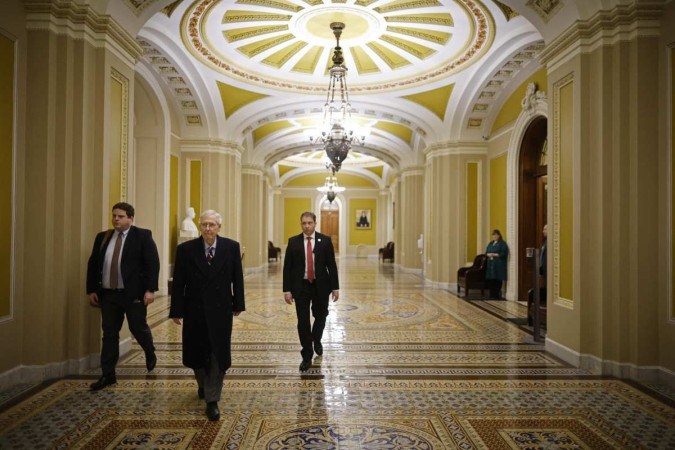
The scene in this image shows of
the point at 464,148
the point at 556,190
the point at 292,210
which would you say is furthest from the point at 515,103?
the point at 292,210

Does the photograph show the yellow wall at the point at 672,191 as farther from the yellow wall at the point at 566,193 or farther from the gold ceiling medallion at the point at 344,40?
the gold ceiling medallion at the point at 344,40

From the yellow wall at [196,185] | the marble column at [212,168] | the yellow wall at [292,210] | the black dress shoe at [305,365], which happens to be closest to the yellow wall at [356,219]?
the yellow wall at [292,210]

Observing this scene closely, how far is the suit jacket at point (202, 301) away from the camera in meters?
3.29

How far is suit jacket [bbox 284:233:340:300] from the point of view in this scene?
4.60 metres

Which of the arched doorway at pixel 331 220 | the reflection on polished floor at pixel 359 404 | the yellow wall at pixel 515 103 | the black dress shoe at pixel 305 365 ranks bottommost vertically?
the reflection on polished floor at pixel 359 404

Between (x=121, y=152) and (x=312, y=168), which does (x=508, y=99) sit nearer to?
(x=121, y=152)

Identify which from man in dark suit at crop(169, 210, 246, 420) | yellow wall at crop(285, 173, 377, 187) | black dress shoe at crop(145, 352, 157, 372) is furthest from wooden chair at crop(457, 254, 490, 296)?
yellow wall at crop(285, 173, 377, 187)

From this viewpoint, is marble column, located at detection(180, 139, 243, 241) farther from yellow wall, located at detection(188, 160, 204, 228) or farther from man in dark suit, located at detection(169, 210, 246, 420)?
man in dark suit, located at detection(169, 210, 246, 420)

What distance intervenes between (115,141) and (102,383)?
2303mm

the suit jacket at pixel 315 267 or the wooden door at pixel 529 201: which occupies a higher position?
the wooden door at pixel 529 201

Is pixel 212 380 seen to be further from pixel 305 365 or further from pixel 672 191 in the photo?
pixel 672 191

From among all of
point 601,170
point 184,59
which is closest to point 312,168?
point 184,59

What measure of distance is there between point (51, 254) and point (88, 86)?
5.07 feet

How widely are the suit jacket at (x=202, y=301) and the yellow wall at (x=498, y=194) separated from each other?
795 cm
